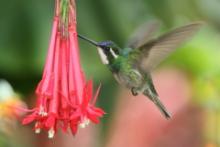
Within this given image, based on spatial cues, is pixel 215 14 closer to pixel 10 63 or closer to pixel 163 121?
pixel 163 121

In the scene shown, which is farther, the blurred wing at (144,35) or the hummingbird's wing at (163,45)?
the blurred wing at (144,35)

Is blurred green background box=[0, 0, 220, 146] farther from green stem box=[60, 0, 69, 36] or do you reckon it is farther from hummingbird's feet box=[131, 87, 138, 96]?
green stem box=[60, 0, 69, 36]

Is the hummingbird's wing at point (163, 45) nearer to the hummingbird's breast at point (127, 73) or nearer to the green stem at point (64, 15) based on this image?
the hummingbird's breast at point (127, 73)

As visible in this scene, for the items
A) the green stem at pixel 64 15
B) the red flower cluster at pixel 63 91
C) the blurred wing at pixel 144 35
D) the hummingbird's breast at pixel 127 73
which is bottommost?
the red flower cluster at pixel 63 91

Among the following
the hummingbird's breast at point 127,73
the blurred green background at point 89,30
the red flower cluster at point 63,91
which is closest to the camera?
the red flower cluster at point 63,91

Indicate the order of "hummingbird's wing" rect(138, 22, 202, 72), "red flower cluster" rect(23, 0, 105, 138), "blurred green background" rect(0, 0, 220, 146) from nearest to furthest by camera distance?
"red flower cluster" rect(23, 0, 105, 138), "hummingbird's wing" rect(138, 22, 202, 72), "blurred green background" rect(0, 0, 220, 146)

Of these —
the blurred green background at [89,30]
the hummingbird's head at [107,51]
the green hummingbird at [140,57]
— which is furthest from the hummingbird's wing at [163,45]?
the blurred green background at [89,30]

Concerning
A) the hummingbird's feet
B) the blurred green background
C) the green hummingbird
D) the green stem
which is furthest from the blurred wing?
the blurred green background
